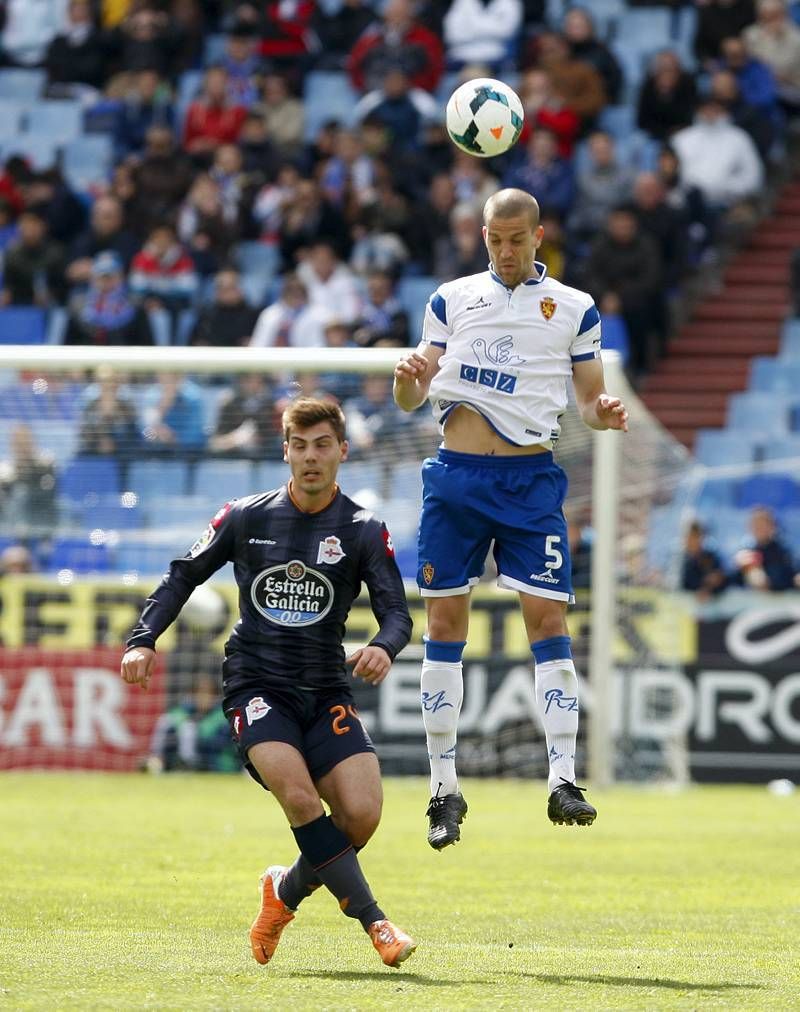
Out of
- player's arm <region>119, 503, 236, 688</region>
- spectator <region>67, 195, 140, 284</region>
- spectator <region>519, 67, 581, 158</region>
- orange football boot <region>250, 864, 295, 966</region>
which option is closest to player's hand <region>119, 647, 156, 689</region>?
player's arm <region>119, 503, 236, 688</region>

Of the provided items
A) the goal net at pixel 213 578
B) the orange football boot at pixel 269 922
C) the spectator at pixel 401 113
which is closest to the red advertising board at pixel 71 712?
the goal net at pixel 213 578

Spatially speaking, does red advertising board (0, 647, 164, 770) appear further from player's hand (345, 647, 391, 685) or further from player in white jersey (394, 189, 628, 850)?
player's hand (345, 647, 391, 685)

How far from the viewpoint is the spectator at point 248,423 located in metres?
16.9

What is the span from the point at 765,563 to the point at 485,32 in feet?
29.0

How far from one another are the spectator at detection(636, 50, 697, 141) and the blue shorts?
14.7 m

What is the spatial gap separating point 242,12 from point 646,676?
11769 mm

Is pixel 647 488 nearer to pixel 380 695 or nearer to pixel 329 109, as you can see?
pixel 380 695

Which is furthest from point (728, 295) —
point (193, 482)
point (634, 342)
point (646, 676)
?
point (193, 482)

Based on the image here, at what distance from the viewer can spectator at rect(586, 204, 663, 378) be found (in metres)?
21.1

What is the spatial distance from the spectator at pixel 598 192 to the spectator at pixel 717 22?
2.08 m

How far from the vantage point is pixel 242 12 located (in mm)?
25344

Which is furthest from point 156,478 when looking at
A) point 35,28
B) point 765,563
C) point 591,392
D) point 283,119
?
point 35,28

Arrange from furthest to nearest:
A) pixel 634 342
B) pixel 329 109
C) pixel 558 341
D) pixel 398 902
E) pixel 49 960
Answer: pixel 329 109 → pixel 634 342 → pixel 398 902 → pixel 558 341 → pixel 49 960

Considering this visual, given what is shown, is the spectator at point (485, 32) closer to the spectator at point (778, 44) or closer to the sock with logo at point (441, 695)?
the spectator at point (778, 44)
